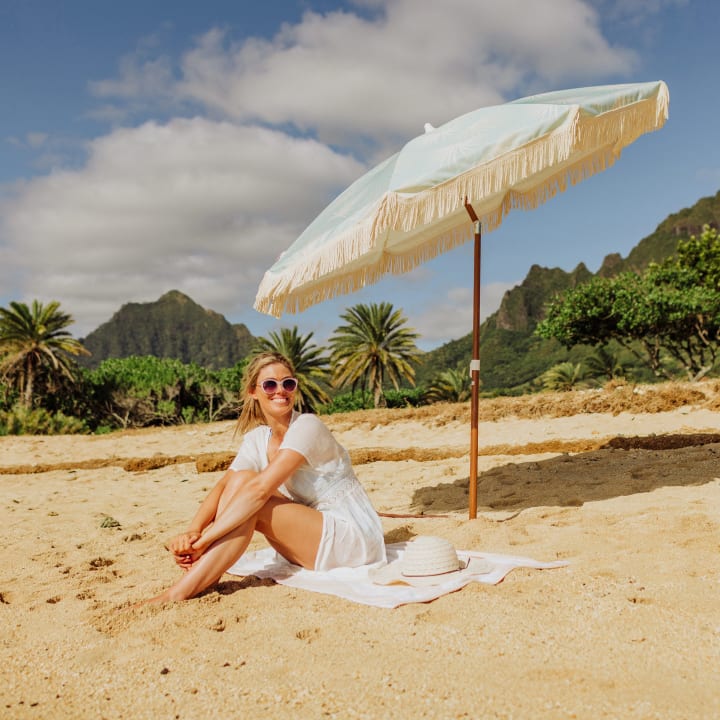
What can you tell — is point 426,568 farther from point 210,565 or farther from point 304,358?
point 304,358

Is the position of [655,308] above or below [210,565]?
above

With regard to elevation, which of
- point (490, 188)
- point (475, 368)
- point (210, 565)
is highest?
point (490, 188)

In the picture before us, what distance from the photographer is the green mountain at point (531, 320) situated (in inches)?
3081

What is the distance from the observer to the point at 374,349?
34.2 metres

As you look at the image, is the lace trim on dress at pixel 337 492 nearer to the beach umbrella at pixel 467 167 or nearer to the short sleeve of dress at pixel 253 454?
the short sleeve of dress at pixel 253 454

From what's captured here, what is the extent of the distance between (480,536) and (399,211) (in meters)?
1.96

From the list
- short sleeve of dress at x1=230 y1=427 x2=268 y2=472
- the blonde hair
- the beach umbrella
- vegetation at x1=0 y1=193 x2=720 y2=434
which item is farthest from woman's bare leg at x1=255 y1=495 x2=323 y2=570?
vegetation at x1=0 y1=193 x2=720 y2=434

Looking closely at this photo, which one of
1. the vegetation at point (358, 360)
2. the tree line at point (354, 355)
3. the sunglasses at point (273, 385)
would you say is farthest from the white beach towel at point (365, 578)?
the tree line at point (354, 355)

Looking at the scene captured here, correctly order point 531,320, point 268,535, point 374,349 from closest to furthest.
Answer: point 268,535
point 374,349
point 531,320

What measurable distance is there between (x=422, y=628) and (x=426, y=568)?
54 cm

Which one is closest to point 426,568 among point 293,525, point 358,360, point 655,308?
point 293,525

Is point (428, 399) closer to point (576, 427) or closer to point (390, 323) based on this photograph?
point (390, 323)

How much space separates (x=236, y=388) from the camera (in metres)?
33.7

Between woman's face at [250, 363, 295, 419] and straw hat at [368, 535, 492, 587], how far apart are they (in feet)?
3.03
